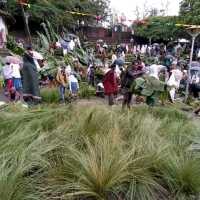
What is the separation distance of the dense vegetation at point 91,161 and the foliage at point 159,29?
34.0 metres

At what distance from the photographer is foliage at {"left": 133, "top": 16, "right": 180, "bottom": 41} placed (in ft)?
129

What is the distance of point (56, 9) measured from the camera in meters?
32.4

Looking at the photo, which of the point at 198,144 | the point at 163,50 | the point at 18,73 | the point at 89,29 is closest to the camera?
the point at 198,144

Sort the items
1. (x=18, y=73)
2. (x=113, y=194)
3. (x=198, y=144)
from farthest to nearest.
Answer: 1. (x=18, y=73)
2. (x=198, y=144)
3. (x=113, y=194)

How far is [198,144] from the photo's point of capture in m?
5.36

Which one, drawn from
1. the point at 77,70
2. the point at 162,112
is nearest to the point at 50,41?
the point at 77,70

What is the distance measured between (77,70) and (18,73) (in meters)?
7.34

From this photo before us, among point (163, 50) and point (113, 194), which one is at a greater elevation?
point (113, 194)

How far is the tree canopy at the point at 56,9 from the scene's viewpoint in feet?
101

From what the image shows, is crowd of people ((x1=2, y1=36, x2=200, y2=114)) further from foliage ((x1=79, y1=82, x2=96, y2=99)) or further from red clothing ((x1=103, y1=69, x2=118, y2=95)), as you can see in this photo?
foliage ((x1=79, y1=82, x2=96, y2=99))

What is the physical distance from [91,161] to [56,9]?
1169 inches

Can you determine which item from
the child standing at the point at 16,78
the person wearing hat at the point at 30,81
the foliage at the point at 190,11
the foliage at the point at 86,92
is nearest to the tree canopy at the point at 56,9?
the foliage at the point at 190,11

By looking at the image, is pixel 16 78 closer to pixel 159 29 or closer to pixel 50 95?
pixel 50 95

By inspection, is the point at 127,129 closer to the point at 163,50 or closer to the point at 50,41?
the point at 50,41
